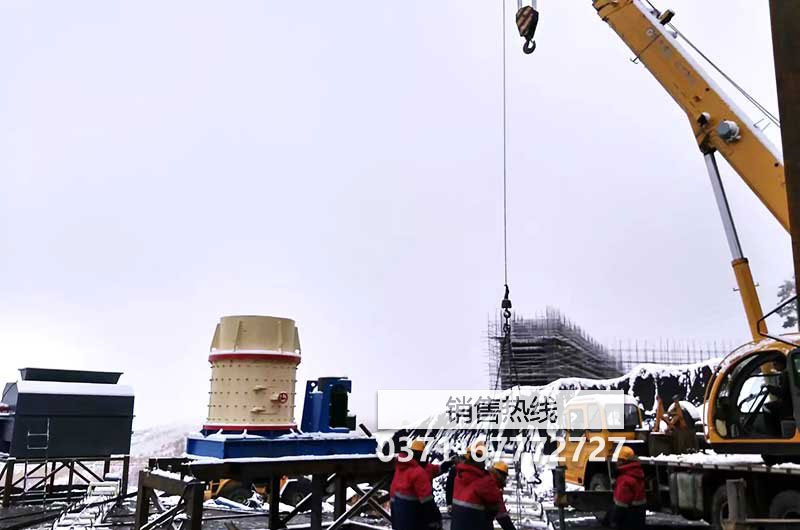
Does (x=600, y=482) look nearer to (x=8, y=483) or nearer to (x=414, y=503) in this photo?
(x=414, y=503)

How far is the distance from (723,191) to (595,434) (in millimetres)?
7361

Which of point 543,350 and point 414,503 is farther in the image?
point 543,350

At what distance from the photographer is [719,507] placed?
12141 millimetres

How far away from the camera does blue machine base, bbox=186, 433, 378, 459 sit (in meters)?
8.02

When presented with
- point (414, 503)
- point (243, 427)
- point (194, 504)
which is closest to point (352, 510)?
point (414, 503)

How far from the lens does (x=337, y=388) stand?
9562mm

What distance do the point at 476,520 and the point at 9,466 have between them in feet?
43.2

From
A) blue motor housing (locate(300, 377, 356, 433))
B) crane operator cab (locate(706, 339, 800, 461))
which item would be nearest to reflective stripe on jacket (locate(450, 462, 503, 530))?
blue motor housing (locate(300, 377, 356, 433))

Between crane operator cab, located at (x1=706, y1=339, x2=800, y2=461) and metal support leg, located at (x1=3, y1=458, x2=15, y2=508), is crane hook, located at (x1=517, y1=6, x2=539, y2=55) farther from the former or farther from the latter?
metal support leg, located at (x1=3, y1=458, x2=15, y2=508)

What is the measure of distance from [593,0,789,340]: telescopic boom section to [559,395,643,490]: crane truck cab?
19.1 feet

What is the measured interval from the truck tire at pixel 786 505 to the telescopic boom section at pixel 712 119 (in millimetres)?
2631

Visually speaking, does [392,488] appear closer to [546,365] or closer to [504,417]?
[504,417]

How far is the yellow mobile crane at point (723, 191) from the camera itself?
10922mm

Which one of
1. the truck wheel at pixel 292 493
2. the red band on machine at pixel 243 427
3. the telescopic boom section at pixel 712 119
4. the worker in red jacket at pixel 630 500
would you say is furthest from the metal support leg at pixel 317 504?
the telescopic boom section at pixel 712 119
